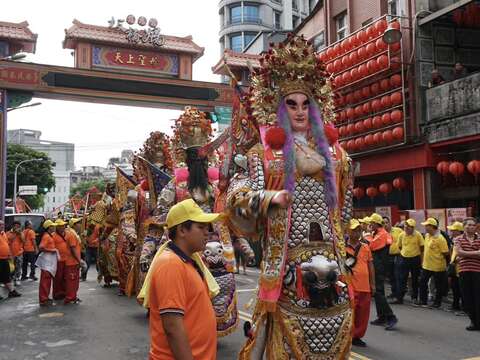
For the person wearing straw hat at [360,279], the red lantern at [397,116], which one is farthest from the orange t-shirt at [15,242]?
the red lantern at [397,116]

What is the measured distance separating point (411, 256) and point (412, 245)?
0.68 feet

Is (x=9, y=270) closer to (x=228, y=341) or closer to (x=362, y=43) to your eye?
(x=228, y=341)

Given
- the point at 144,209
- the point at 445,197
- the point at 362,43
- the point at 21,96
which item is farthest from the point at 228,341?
the point at 21,96

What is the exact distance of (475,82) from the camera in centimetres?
1336

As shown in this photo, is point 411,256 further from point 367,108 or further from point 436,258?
point 367,108

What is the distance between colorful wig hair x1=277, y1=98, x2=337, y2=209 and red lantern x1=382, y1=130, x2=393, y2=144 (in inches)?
481

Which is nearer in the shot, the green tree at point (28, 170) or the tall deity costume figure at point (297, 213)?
the tall deity costume figure at point (297, 213)

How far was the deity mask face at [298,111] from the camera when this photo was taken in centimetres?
406

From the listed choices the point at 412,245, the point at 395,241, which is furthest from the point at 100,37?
the point at 412,245

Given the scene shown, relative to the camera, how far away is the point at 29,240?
15070mm

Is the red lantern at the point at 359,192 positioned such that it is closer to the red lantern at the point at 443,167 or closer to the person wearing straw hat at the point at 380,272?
the red lantern at the point at 443,167

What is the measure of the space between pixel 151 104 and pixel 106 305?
42.9ft

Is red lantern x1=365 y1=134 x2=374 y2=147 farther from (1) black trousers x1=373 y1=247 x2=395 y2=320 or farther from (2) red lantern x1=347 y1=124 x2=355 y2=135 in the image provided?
(1) black trousers x1=373 y1=247 x2=395 y2=320

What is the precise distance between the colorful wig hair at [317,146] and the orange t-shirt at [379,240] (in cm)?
595
